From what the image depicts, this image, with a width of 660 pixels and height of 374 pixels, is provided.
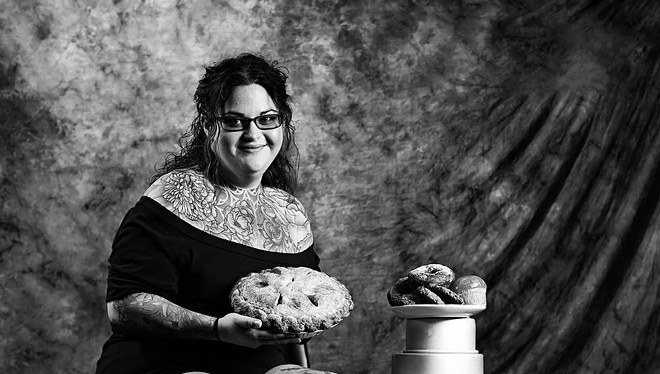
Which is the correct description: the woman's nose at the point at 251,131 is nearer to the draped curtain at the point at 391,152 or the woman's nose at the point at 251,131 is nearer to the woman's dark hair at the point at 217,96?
the woman's dark hair at the point at 217,96

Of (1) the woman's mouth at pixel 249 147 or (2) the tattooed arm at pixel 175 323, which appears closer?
(2) the tattooed arm at pixel 175 323

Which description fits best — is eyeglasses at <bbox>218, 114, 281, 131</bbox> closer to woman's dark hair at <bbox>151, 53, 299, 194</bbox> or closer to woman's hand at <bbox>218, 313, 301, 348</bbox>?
woman's dark hair at <bbox>151, 53, 299, 194</bbox>

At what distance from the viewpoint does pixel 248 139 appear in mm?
2455

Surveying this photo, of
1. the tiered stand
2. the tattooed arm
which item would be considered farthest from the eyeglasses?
the tiered stand

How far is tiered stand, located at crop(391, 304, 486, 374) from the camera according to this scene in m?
2.30

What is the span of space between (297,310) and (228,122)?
0.56m

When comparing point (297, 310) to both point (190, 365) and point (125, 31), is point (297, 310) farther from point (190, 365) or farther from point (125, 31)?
point (125, 31)

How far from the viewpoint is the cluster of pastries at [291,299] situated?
2.11 m

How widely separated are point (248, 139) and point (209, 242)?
0.27m

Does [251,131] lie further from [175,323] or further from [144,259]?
[175,323]

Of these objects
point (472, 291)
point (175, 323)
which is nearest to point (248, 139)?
point (175, 323)

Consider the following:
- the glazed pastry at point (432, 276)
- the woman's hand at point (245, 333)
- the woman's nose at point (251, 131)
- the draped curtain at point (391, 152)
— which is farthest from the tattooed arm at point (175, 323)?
the draped curtain at point (391, 152)

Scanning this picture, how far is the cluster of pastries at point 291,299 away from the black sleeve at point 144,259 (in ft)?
0.58

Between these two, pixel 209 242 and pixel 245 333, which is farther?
pixel 209 242
